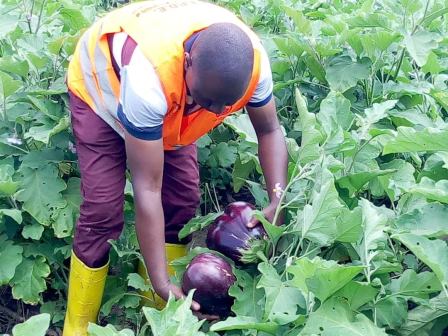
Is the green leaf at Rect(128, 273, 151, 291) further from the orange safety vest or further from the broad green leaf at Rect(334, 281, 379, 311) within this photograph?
the broad green leaf at Rect(334, 281, 379, 311)

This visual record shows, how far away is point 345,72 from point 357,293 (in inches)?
54.0

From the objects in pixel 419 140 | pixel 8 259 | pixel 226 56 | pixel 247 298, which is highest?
pixel 226 56

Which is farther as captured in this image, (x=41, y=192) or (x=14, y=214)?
(x=41, y=192)

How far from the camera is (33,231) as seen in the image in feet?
9.54

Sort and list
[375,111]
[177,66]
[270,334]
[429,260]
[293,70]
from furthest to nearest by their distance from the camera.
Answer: [293,70] → [375,111] → [177,66] → [270,334] → [429,260]

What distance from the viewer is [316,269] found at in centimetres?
190

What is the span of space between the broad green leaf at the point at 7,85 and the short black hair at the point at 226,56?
1.00 metres

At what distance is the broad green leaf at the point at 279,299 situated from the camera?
6.61 feet

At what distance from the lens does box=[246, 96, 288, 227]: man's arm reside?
2617 millimetres

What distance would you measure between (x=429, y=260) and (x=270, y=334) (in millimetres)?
516

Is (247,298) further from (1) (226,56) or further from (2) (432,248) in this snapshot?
(1) (226,56)

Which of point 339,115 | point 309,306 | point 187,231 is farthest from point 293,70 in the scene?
point 309,306

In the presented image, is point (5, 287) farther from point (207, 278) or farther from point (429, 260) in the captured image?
point (429, 260)

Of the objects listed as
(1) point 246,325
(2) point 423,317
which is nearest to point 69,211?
(1) point 246,325
